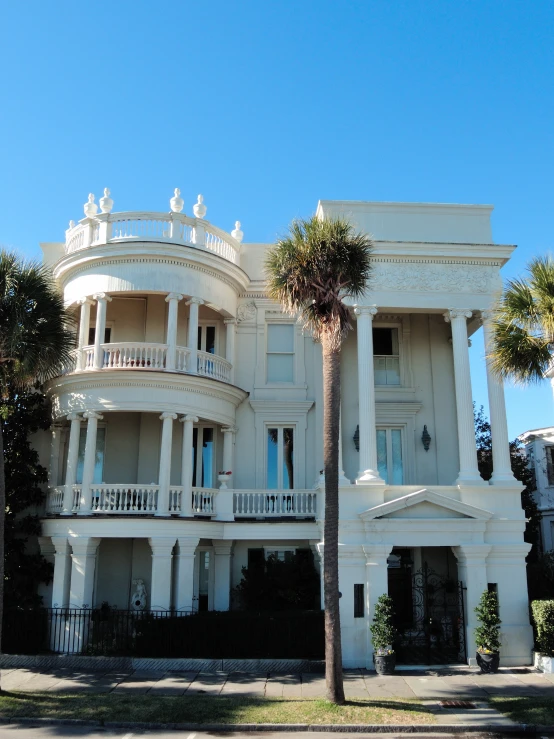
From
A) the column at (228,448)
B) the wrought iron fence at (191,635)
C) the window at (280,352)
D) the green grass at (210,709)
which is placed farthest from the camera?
the window at (280,352)

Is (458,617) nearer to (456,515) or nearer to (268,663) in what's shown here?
(456,515)

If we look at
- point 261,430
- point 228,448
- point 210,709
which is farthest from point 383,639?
point 261,430

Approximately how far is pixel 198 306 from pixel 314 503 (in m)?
7.08

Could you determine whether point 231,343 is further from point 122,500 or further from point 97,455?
point 122,500

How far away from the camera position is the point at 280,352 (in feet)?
74.2

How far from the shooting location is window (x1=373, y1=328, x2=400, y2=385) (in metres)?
22.4

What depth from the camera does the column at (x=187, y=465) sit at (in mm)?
19031

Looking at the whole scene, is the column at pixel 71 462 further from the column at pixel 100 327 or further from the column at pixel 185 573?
the column at pixel 185 573

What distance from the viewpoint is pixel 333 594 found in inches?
500

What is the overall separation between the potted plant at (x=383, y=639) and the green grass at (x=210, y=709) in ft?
8.89

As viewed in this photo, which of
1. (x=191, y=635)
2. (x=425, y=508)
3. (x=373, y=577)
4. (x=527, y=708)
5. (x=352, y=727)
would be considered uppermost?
(x=425, y=508)

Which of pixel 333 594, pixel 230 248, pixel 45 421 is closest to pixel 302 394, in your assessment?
pixel 230 248

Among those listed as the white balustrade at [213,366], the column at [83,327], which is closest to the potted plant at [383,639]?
the white balustrade at [213,366]

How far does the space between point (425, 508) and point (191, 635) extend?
22.6ft
